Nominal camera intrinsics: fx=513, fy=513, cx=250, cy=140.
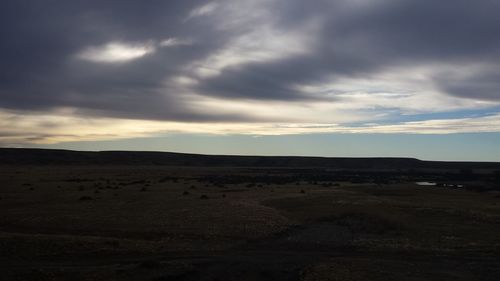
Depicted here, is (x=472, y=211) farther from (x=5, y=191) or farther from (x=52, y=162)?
(x=52, y=162)

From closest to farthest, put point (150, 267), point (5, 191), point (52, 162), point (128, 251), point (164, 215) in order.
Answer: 1. point (150, 267)
2. point (128, 251)
3. point (164, 215)
4. point (5, 191)
5. point (52, 162)

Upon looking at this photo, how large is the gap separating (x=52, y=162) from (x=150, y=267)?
18035 cm

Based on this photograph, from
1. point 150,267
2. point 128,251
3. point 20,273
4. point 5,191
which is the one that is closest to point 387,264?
point 150,267

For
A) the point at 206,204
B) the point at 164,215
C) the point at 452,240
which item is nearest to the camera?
the point at 452,240

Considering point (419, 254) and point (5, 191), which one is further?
point (5, 191)

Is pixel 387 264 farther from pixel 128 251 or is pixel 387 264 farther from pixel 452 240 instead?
pixel 128 251

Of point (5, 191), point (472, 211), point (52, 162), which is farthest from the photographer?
point (52, 162)

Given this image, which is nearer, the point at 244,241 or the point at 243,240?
the point at 244,241

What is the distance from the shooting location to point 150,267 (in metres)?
20.1

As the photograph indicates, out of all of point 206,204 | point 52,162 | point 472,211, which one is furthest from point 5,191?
point 52,162

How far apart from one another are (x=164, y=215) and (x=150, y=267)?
16666 mm

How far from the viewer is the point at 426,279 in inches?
756

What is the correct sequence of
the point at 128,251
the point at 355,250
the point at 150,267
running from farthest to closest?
the point at 355,250, the point at 128,251, the point at 150,267

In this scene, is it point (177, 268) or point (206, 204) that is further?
point (206, 204)
